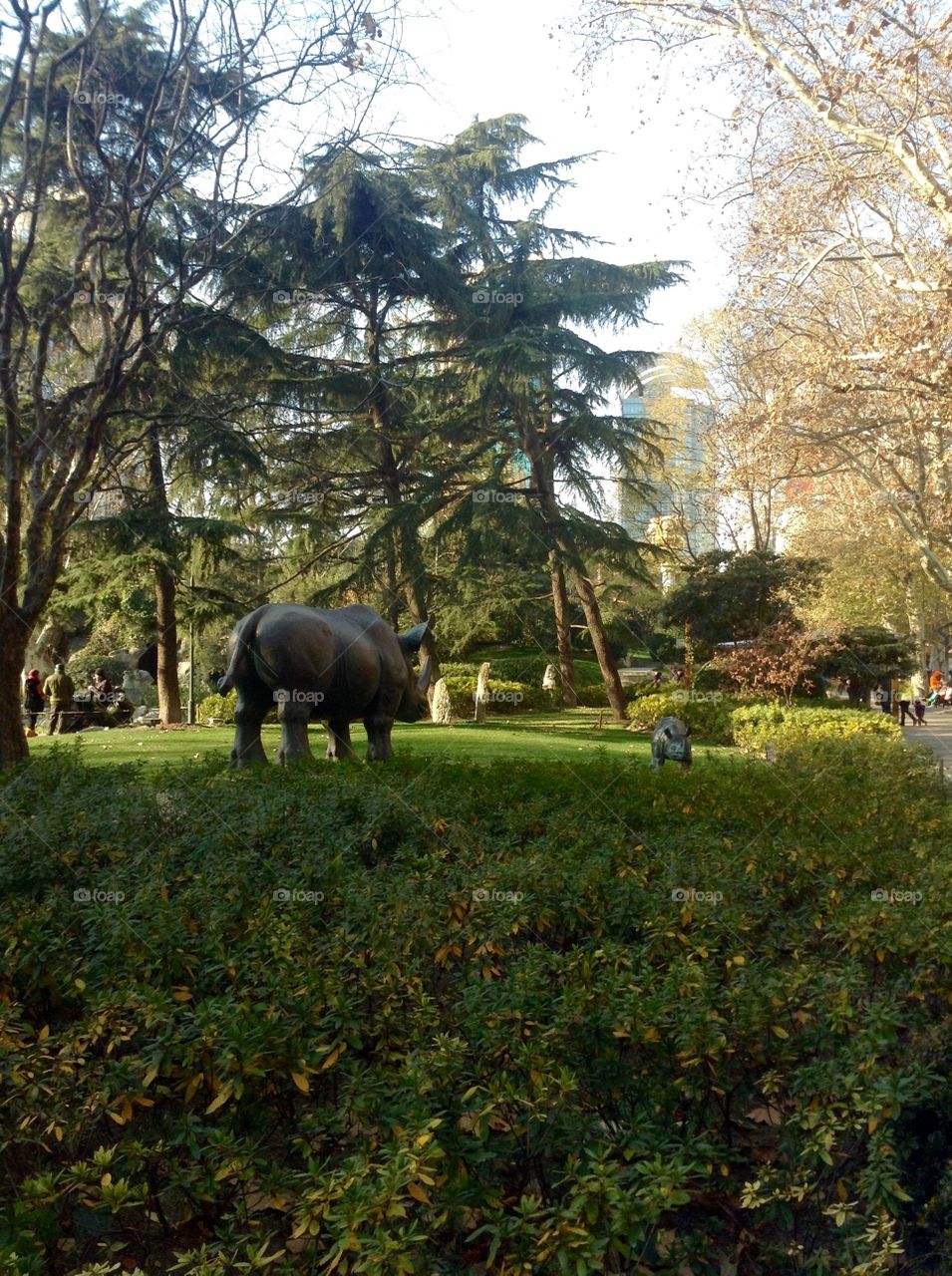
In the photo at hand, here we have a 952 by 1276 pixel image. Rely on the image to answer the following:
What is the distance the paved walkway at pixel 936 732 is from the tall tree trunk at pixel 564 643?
17.6 ft

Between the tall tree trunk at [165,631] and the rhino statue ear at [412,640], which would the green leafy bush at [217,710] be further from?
the rhino statue ear at [412,640]

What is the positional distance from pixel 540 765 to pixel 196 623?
20.1 ft

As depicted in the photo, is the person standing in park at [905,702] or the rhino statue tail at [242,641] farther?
→ the person standing in park at [905,702]

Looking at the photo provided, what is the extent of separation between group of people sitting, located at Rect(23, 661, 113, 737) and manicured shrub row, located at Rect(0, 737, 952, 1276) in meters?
9.44

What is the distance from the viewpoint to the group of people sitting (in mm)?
13383

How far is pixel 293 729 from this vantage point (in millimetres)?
8383

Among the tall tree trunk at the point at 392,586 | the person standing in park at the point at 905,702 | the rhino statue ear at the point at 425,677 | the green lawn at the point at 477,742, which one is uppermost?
the tall tree trunk at the point at 392,586

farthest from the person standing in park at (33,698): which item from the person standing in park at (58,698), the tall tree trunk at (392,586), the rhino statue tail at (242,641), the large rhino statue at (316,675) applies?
the rhino statue tail at (242,641)

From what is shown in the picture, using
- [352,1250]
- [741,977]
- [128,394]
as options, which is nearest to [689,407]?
[128,394]

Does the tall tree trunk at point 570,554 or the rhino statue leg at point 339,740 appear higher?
the tall tree trunk at point 570,554

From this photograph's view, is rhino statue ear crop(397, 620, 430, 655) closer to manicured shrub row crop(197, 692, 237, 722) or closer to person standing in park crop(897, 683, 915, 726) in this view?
manicured shrub row crop(197, 692, 237, 722)

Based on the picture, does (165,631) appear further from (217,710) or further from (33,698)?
(33,698)

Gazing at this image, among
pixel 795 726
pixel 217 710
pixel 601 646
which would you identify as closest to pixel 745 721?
pixel 795 726

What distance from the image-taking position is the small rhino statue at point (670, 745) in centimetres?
852
